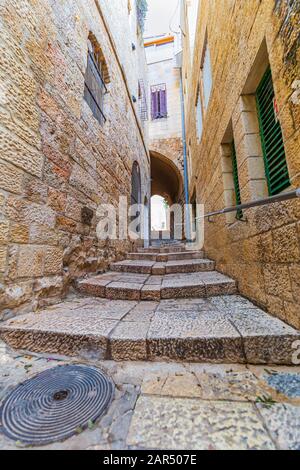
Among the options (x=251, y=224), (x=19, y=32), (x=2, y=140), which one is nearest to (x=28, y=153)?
(x=2, y=140)

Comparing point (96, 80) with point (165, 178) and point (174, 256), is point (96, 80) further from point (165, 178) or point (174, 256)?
point (165, 178)

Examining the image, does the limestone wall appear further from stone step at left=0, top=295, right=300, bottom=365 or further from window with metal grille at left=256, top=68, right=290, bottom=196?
window with metal grille at left=256, top=68, right=290, bottom=196

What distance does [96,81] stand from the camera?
349 cm

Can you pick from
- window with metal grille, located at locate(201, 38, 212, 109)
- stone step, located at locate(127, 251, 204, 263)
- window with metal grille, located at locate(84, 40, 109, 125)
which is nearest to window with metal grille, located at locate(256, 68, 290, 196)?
window with metal grille, located at locate(84, 40, 109, 125)

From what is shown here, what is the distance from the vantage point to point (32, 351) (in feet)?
4.82

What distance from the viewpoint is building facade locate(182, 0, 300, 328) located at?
135 cm

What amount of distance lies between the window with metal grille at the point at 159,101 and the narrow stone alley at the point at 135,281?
874cm

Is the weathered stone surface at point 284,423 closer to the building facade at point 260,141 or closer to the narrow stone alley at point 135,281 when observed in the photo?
the narrow stone alley at point 135,281

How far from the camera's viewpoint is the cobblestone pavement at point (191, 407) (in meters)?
0.79

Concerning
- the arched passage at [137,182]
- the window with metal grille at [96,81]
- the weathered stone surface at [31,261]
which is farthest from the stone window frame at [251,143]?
the arched passage at [137,182]

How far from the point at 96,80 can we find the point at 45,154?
2.42m

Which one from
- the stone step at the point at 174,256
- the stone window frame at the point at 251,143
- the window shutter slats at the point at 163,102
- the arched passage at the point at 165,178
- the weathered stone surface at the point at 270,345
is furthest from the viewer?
the window shutter slats at the point at 163,102

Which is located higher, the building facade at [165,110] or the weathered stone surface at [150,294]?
the building facade at [165,110]

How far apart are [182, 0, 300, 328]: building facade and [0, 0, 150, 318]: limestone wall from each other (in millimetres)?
1947
